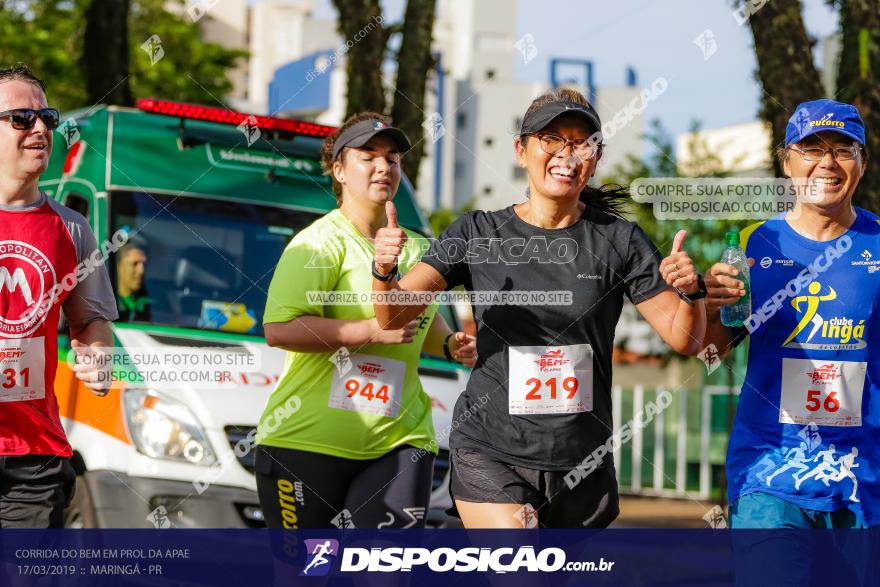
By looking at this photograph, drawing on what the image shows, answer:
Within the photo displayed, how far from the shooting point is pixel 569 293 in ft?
15.5

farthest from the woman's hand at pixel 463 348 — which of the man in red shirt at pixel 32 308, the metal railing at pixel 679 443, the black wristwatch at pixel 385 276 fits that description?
the metal railing at pixel 679 443

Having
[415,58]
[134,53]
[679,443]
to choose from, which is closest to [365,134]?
[415,58]

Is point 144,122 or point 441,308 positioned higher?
point 144,122

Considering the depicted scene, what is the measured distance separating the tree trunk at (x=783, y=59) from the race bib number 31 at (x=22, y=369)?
5320mm

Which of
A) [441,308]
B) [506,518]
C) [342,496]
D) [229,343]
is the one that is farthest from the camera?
[441,308]

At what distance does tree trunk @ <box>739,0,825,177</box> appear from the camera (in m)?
8.88

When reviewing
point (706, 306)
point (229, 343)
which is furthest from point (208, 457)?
point (706, 306)

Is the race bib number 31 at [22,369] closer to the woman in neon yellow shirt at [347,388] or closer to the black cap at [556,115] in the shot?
the woman in neon yellow shirt at [347,388]

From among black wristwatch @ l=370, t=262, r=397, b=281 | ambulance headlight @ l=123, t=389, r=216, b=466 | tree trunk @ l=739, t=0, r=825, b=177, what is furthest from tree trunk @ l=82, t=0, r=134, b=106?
black wristwatch @ l=370, t=262, r=397, b=281

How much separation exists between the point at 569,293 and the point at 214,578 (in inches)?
76.6

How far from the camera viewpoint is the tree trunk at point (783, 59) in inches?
349

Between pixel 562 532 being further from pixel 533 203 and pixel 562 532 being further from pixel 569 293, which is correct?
pixel 533 203

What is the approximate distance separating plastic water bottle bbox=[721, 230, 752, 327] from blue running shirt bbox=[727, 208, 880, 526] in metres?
0.06

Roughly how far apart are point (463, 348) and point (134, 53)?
28.2m
